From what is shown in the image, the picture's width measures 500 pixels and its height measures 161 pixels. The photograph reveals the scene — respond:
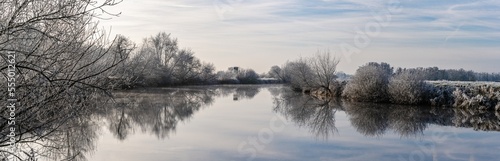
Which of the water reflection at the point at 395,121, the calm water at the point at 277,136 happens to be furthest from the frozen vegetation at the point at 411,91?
the calm water at the point at 277,136

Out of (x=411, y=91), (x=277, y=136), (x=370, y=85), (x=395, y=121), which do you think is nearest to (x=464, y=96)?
(x=411, y=91)

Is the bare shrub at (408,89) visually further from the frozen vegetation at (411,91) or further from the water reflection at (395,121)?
the water reflection at (395,121)

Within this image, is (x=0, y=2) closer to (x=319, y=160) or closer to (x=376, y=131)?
(x=319, y=160)

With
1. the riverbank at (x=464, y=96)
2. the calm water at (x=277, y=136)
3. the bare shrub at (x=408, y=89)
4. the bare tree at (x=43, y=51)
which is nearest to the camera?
the bare tree at (x=43, y=51)

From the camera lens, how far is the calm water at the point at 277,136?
33.3 ft

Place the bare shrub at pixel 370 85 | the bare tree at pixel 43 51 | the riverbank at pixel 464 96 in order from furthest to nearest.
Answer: the bare shrub at pixel 370 85 → the riverbank at pixel 464 96 → the bare tree at pixel 43 51

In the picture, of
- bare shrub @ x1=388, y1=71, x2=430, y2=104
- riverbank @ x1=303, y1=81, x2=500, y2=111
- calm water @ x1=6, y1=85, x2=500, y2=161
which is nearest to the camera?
calm water @ x1=6, y1=85, x2=500, y2=161

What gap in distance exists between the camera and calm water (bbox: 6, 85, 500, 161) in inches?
400

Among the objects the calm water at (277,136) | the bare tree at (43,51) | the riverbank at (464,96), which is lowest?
the calm water at (277,136)

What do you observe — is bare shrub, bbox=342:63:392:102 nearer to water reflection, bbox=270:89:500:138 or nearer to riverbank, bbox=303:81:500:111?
riverbank, bbox=303:81:500:111

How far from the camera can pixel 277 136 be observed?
42.2 ft

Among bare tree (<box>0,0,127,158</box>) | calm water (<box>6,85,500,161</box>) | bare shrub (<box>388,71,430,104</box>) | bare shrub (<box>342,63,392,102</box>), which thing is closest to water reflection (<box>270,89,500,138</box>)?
calm water (<box>6,85,500,161</box>)

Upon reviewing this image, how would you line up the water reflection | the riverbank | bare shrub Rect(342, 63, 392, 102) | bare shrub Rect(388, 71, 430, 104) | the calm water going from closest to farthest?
the calm water
the water reflection
the riverbank
bare shrub Rect(388, 71, 430, 104)
bare shrub Rect(342, 63, 392, 102)

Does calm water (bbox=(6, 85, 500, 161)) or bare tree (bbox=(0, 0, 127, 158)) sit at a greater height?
bare tree (bbox=(0, 0, 127, 158))
